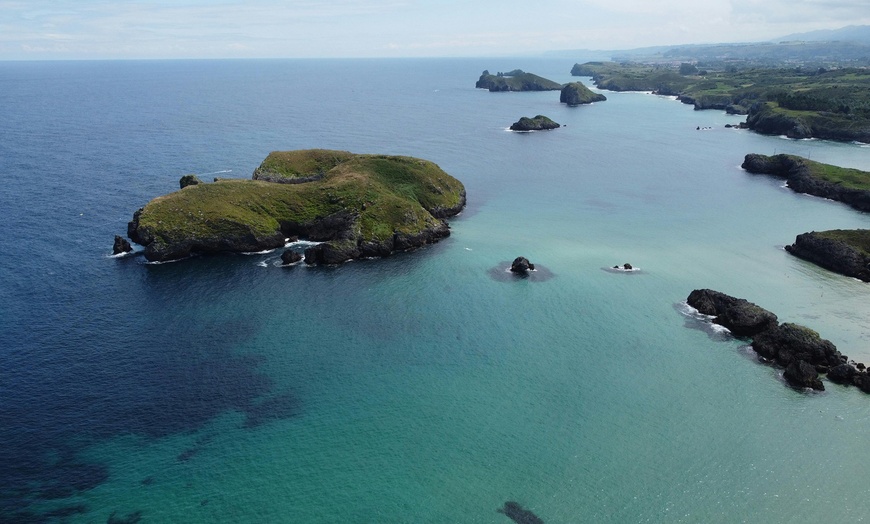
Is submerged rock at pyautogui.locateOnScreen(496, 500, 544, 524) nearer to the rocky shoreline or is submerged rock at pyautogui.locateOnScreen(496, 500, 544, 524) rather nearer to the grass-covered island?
the rocky shoreline

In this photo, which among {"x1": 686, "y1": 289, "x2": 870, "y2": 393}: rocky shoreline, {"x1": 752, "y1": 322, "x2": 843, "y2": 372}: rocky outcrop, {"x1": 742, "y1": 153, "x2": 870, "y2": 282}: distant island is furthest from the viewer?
{"x1": 742, "y1": 153, "x2": 870, "y2": 282}: distant island

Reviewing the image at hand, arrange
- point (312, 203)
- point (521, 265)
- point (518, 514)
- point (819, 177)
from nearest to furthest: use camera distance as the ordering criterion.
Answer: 1. point (518, 514)
2. point (521, 265)
3. point (312, 203)
4. point (819, 177)

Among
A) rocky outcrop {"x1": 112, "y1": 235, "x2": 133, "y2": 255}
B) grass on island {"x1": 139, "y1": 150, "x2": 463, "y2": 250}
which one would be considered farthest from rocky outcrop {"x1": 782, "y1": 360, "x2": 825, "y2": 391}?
rocky outcrop {"x1": 112, "y1": 235, "x2": 133, "y2": 255}

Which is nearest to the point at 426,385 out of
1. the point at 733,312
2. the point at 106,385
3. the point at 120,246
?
the point at 106,385

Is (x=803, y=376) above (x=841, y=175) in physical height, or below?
below

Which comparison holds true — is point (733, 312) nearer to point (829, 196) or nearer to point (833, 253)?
point (833, 253)

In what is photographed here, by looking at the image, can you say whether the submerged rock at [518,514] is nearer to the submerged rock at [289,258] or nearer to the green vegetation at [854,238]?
the submerged rock at [289,258]
